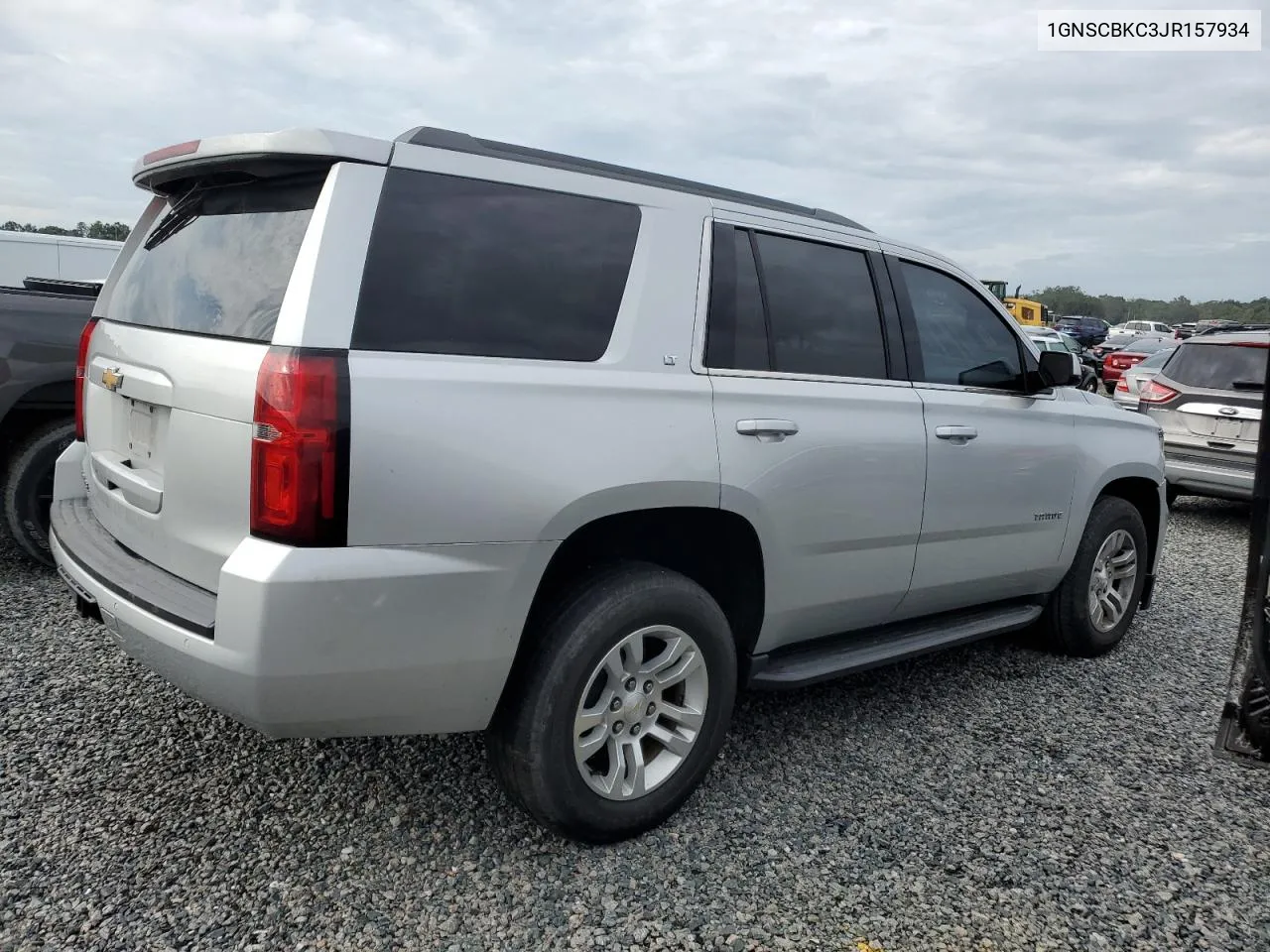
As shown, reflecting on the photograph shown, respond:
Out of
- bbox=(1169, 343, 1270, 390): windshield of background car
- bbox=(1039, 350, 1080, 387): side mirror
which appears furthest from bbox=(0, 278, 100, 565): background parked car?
bbox=(1169, 343, 1270, 390): windshield of background car

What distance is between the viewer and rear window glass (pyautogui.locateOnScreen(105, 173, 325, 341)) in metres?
2.40

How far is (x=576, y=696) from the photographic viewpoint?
258 centimetres

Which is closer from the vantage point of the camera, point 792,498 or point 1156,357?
point 792,498

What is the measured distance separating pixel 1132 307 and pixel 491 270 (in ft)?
356

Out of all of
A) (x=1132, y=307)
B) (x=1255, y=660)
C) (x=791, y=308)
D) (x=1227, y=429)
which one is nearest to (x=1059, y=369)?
(x=791, y=308)

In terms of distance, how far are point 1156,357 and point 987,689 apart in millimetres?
8071

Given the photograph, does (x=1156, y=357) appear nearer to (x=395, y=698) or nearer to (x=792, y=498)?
(x=792, y=498)

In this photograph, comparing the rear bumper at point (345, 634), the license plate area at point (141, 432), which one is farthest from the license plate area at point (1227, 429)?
the license plate area at point (141, 432)

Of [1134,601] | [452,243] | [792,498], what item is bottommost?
[1134,601]

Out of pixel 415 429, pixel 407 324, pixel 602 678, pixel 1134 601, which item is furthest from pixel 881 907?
pixel 1134 601

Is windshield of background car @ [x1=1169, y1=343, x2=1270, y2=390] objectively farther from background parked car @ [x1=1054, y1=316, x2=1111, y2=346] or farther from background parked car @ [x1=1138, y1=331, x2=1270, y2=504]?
background parked car @ [x1=1054, y1=316, x2=1111, y2=346]

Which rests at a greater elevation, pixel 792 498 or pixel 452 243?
pixel 452 243

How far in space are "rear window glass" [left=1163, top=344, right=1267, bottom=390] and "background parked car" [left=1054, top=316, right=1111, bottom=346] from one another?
34.5 meters

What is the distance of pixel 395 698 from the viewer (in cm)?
237
